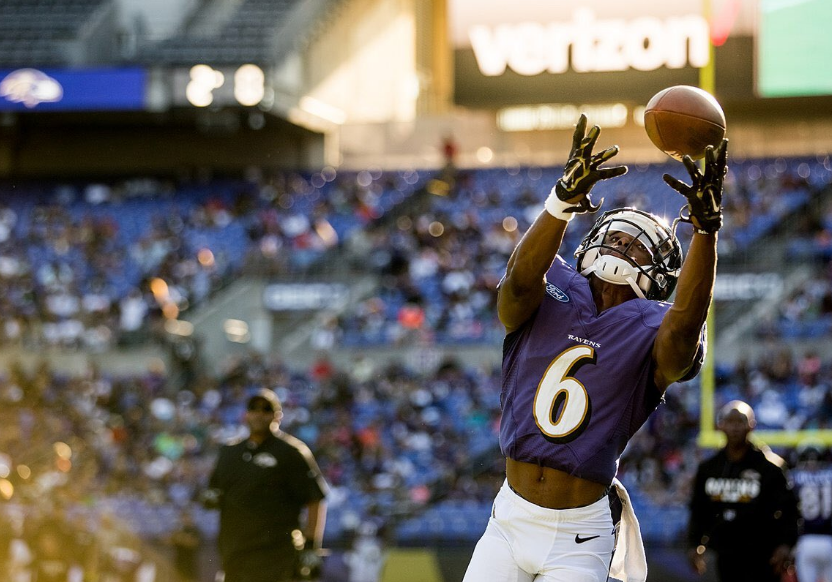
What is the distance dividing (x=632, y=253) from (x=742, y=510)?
3.75 metres

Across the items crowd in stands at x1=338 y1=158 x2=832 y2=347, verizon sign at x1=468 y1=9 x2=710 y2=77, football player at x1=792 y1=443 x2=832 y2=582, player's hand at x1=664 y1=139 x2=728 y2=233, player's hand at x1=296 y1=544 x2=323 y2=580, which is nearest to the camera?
player's hand at x1=664 y1=139 x2=728 y2=233

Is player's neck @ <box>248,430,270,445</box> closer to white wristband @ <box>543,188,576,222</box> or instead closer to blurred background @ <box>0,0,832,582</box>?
white wristband @ <box>543,188,576,222</box>

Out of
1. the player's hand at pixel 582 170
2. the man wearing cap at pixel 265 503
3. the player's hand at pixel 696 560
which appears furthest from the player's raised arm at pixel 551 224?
the player's hand at pixel 696 560

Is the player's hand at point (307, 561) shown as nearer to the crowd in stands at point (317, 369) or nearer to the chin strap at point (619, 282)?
the chin strap at point (619, 282)

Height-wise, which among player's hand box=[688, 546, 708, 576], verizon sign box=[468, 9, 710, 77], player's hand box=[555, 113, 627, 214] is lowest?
player's hand box=[688, 546, 708, 576]

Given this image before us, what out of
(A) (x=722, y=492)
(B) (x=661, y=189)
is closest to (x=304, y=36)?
(B) (x=661, y=189)

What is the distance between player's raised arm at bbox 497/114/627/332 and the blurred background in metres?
6.98

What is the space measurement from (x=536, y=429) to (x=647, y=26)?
14.8m

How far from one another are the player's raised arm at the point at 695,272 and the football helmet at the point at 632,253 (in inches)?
8.4

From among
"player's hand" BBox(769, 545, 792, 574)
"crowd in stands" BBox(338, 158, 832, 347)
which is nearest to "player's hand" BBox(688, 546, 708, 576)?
"player's hand" BBox(769, 545, 792, 574)

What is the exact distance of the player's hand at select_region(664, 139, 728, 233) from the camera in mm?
2803

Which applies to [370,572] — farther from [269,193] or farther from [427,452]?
[269,193]

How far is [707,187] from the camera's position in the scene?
9.27 ft

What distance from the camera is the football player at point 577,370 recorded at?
9.84 ft
